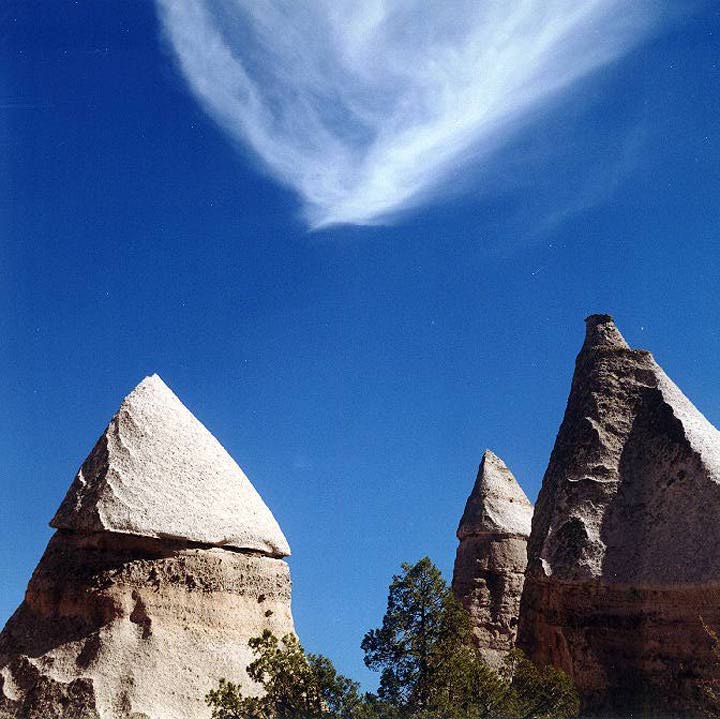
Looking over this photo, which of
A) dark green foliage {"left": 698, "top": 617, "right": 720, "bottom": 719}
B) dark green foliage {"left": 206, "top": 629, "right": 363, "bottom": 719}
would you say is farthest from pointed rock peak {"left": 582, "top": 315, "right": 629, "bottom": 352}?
dark green foliage {"left": 206, "top": 629, "right": 363, "bottom": 719}

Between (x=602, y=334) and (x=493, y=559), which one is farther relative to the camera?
(x=493, y=559)

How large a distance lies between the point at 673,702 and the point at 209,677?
9.61 m

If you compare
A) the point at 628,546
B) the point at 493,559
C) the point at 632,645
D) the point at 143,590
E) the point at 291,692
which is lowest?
the point at 291,692

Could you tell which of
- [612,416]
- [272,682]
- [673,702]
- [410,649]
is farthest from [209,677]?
[612,416]

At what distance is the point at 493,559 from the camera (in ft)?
103

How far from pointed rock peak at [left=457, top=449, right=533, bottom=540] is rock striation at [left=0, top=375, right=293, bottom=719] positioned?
50.2 ft

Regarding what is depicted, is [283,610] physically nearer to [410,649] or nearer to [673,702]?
[410,649]

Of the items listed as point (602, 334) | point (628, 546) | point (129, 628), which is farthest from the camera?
point (602, 334)

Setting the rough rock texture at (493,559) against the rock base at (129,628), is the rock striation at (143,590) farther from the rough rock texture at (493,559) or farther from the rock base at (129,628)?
the rough rock texture at (493,559)

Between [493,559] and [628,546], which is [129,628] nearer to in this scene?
[628,546]

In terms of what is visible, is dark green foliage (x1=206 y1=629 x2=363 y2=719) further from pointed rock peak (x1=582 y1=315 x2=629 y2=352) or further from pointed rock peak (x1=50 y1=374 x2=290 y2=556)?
pointed rock peak (x1=582 y1=315 x2=629 y2=352)

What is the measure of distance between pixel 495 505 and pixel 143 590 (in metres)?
19.2

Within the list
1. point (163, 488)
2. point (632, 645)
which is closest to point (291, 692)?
point (163, 488)

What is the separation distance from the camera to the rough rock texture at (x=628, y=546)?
18.5 meters
